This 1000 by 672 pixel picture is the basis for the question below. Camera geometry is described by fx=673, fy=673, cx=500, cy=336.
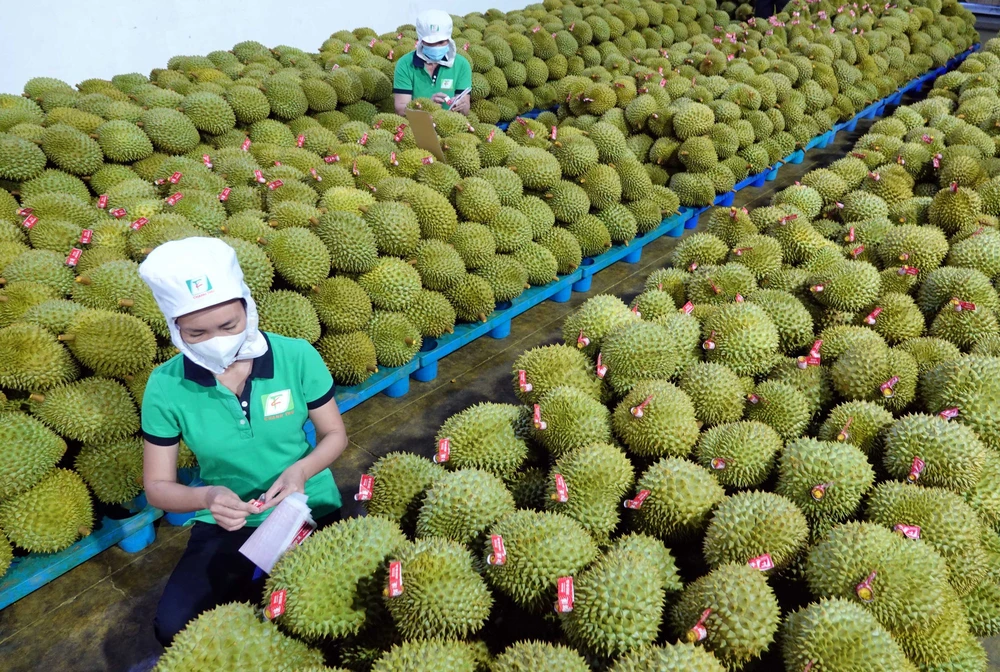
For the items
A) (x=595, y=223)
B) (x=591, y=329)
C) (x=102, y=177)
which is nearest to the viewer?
(x=591, y=329)

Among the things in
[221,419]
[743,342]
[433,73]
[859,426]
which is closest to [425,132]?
[433,73]

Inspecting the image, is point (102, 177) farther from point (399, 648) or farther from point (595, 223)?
point (399, 648)

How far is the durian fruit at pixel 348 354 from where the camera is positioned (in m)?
3.53

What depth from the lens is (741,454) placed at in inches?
90.0

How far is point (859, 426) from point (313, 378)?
1.94m

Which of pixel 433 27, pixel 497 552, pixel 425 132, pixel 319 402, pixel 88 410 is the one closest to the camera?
pixel 497 552

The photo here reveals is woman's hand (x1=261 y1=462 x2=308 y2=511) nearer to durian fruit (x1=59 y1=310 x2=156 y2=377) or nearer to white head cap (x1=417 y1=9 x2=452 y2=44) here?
durian fruit (x1=59 y1=310 x2=156 y2=377)

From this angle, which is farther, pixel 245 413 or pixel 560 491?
pixel 245 413

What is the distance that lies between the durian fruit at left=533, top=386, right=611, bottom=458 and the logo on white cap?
114 centimetres

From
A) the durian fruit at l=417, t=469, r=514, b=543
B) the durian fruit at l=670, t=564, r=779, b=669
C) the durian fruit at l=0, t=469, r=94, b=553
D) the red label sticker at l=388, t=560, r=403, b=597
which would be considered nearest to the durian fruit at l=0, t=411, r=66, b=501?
the durian fruit at l=0, t=469, r=94, b=553

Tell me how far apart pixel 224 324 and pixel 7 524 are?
4.71ft

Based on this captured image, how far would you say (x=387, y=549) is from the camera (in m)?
1.80

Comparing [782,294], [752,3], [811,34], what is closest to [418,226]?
[782,294]

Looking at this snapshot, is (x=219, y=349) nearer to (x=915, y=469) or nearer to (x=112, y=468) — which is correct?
(x=112, y=468)
